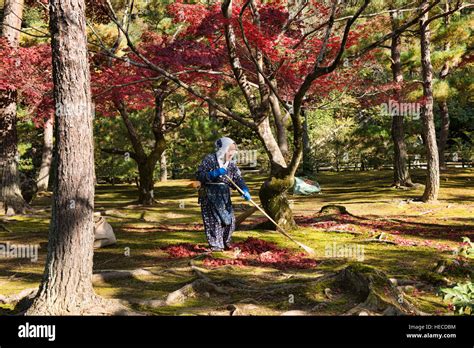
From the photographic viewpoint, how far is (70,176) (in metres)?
5.78

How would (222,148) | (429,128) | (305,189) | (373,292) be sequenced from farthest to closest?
(305,189)
(429,128)
(222,148)
(373,292)

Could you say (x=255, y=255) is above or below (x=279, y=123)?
below

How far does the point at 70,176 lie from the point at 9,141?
11.1 m

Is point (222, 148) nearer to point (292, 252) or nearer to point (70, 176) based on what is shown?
point (292, 252)

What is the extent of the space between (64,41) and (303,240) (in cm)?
691

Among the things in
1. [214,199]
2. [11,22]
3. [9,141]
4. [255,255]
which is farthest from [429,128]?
[11,22]

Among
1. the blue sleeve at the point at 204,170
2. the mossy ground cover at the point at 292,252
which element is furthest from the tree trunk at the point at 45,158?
the blue sleeve at the point at 204,170

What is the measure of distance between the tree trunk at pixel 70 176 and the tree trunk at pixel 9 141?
10574 millimetres

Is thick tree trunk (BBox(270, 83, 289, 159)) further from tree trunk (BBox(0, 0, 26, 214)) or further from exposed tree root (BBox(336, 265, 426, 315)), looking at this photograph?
tree trunk (BBox(0, 0, 26, 214))

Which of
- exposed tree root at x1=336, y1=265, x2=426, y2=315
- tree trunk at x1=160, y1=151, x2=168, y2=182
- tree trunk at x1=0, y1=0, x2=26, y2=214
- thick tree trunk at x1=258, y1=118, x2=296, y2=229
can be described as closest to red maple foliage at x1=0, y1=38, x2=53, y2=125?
tree trunk at x1=0, y1=0, x2=26, y2=214

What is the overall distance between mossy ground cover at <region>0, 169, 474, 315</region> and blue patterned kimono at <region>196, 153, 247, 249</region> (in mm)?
Result: 488

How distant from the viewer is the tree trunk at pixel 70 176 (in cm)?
571

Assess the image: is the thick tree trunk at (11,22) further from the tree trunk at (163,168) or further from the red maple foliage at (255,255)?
the tree trunk at (163,168)

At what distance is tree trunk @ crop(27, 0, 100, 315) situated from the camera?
5.71 metres
